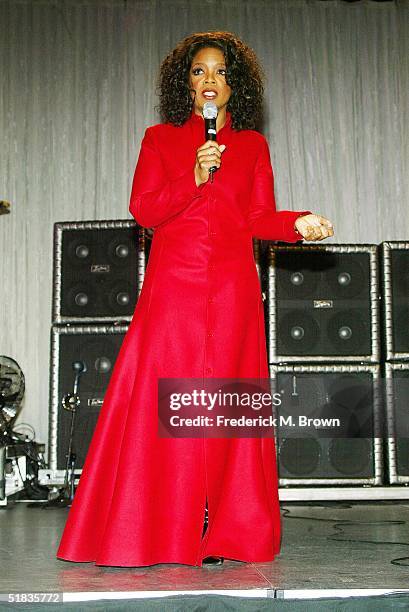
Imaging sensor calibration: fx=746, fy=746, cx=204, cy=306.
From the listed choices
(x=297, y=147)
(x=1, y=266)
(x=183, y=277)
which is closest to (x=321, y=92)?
(x=297, y=147)

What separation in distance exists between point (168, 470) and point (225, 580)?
37 cm

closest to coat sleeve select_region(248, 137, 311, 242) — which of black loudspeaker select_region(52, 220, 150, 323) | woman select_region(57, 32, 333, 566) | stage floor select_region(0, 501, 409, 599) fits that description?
woman select_region(57, 32, 333, 566)

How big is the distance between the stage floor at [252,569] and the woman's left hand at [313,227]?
3.02 ft

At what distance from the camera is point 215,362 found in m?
2.16

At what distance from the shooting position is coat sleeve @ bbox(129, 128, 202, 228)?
6.70 feet

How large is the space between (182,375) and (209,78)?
0.91 metres

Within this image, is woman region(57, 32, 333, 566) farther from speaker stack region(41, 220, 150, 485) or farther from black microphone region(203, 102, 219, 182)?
speaker stack region(41, 220, 150, 485)

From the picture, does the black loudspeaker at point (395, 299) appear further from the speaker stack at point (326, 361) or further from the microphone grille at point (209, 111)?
the microphone grille at point (209, 111)

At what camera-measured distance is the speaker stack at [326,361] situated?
12.5ft

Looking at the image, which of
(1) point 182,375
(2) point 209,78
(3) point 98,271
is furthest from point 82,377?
(2) point 209,78

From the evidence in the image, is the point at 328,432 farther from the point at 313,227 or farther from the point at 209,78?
the point at 209,78

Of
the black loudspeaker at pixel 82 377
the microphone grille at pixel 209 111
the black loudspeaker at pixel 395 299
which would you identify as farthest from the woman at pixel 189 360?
the black loudspeaker at pixel 395 299

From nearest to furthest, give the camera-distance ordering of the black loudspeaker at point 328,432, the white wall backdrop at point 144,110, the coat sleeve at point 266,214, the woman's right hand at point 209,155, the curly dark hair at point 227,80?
the woman's right hand at point 209,155 < the coat sleeve at point 266,214 < the curly dark hair at point 227,80 < the black loudspeaker at point 328,432 < the white wall backdrop at point 144,110

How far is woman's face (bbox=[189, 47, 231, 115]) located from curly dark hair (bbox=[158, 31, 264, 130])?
2 cm
